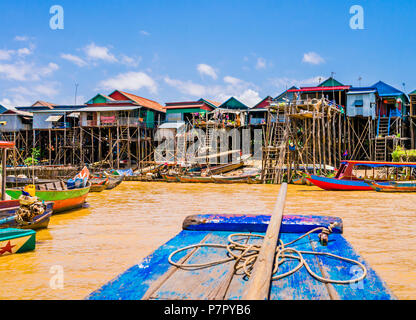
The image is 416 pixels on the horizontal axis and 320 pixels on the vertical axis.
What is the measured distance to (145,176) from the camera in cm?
2911

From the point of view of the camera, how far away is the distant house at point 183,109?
35969 millimetres

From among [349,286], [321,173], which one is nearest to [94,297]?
[349,286]

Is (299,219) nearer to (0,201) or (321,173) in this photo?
(0,201)

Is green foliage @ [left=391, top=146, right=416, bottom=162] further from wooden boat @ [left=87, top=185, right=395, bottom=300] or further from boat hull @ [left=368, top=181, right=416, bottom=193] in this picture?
wooden boat @ [left=87, top=185, right=395, bottom=300]

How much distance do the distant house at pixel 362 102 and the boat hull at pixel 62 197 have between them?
22.7 metres

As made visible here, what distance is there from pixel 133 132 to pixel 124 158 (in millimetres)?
3408

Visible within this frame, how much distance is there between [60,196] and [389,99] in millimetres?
28883

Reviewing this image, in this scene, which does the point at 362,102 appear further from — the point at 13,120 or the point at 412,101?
the point at 13,120

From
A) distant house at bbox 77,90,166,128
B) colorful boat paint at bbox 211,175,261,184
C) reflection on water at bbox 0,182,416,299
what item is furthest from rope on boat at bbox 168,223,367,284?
distant house at bbox 77,90,166,128

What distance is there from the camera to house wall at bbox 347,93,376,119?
29266mm

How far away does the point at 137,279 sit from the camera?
9.48ft

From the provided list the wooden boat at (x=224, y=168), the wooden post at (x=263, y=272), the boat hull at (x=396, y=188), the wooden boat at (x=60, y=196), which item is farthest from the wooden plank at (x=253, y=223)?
the wooden boat at (x=224, y=168)

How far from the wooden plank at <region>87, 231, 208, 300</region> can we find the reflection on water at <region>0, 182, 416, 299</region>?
2.56 meters

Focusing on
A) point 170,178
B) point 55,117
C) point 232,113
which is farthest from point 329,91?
point 55,117
